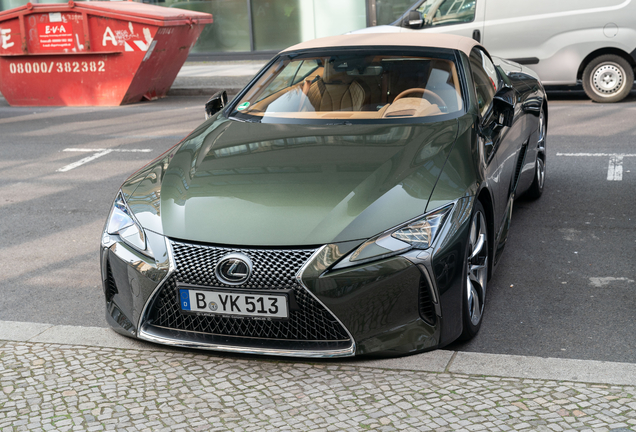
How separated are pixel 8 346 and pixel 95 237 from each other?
1.97 metres

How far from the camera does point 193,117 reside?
11.1m

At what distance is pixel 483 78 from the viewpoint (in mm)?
4855

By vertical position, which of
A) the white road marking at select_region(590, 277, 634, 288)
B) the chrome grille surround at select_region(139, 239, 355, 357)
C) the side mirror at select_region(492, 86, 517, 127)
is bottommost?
the white road marking at select_region(590, 277, 634, 288)

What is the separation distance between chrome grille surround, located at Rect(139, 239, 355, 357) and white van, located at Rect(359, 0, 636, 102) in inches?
307

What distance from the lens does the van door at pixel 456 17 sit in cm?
1098

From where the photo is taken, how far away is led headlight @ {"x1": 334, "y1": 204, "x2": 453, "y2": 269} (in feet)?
10.2

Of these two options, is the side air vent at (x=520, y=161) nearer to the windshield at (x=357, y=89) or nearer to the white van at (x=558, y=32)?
the windshield at (x=357, y=89)

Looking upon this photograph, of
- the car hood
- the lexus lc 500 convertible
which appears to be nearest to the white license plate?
the lexus lc 500 convertible

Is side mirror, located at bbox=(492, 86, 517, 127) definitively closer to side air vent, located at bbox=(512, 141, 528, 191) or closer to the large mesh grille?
side air vent, located at bbox=(512, 141, 528, 191)

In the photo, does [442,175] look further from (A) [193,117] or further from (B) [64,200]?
(A) [193,117]

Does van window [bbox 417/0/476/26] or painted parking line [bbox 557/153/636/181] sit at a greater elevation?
van window [bbox 417/0/476/26]

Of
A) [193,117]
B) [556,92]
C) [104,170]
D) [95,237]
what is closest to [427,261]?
[95,237]

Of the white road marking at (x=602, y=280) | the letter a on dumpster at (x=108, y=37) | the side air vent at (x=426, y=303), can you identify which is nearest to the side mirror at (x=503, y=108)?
the white road marking at (x=602, y=280)

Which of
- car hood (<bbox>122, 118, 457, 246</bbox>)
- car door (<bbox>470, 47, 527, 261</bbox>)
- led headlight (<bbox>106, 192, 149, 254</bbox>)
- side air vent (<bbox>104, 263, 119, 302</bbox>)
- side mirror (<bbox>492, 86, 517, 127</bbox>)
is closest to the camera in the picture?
car hood (<bbox>122, 118, 457, 246</bbox>)
